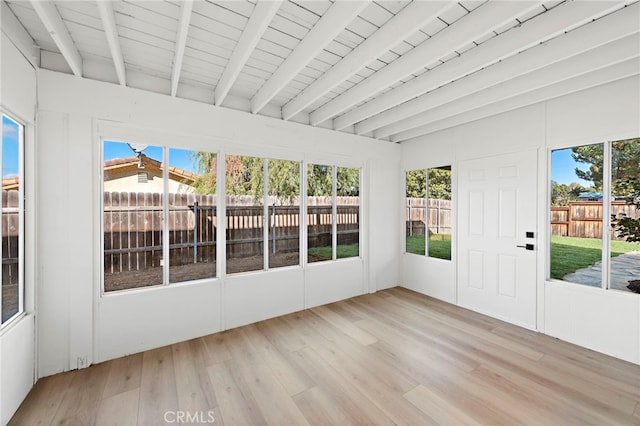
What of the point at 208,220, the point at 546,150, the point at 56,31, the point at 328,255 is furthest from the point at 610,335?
the point at 56,31

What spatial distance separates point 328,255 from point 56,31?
141 inches

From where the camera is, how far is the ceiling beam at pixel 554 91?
2391 millimetres

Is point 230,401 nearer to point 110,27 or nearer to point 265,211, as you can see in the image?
point 265,211

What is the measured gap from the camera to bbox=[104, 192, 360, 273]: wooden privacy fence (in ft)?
9.11

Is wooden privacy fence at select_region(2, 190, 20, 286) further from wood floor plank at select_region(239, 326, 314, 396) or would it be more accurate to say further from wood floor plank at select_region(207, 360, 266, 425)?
wood floor plank at select_region(239, 326, 314, 396)

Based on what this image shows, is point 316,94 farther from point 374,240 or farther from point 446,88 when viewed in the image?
point 374,240

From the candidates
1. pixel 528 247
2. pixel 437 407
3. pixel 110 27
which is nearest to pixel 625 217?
pixel 528 247

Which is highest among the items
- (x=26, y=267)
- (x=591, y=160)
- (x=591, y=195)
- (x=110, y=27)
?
(x=110, y=27)

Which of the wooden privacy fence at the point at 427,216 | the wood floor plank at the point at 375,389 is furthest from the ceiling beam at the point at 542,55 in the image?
the wood floor plank at the point at 375,389

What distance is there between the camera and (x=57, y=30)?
1839 mm

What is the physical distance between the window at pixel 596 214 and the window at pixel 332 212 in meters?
2.51

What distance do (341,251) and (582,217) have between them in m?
2.93

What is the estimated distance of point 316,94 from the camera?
2.91m

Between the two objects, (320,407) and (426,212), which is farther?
(426,212)
